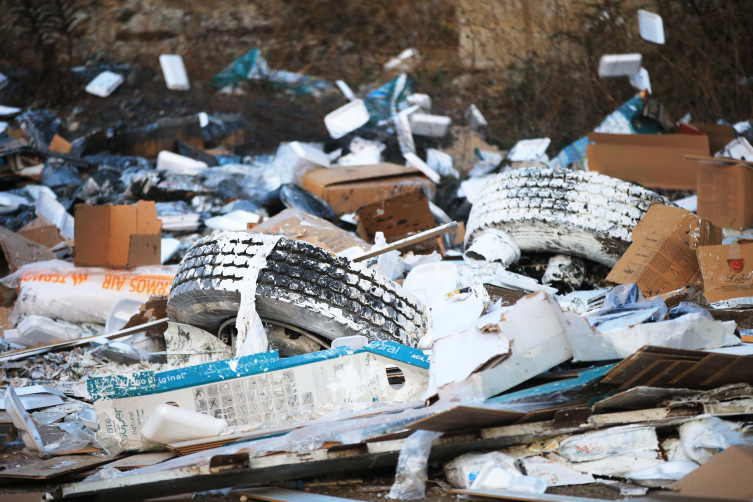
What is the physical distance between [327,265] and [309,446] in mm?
631

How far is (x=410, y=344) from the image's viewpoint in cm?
198

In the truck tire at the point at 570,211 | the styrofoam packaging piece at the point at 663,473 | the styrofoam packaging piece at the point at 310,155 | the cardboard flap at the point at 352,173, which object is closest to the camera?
the styrofoam packaging piece at the point at 663,473

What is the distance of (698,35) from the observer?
17.9 feet

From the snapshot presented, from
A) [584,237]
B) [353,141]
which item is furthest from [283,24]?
Result: [584,237]

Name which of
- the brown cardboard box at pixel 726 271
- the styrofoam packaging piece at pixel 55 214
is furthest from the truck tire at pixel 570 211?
the styrofoam packaging piece at pixel 55 214

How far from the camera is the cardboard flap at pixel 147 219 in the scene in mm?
3135

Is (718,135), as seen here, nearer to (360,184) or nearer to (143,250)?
(360,184)

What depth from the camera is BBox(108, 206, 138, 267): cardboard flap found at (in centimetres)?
311

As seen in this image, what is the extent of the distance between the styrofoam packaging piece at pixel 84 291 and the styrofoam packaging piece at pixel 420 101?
11.3ft

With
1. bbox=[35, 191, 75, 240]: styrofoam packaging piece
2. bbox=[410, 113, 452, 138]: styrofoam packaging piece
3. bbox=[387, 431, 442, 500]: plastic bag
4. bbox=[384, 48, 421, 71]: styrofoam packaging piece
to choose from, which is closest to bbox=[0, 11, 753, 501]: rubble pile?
bbox=[387, 431, 442, 500]: plastic bag

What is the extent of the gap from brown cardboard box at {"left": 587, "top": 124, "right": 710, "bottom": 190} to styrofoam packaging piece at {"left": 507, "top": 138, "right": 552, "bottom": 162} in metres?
1.18

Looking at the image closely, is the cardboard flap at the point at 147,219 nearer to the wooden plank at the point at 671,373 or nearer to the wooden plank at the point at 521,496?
the wooden plank at the point at 521,496

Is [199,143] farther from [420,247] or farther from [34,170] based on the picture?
[420,247]

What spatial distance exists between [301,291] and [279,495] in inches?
24.0
